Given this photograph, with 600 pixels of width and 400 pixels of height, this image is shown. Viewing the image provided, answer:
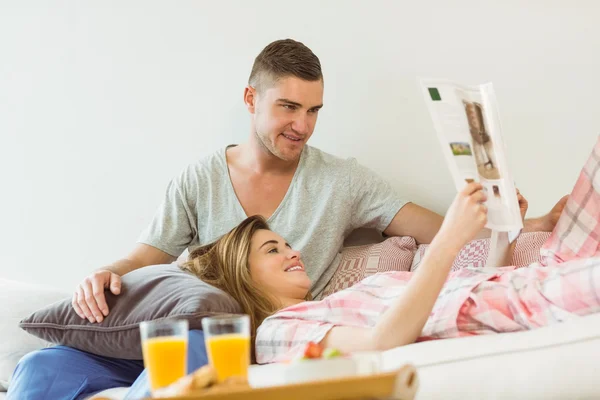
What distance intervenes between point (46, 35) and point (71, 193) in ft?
1.78

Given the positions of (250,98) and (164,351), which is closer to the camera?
(164,351)

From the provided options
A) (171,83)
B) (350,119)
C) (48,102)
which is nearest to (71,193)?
(48,102)

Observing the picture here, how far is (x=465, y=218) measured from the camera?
1491 mm

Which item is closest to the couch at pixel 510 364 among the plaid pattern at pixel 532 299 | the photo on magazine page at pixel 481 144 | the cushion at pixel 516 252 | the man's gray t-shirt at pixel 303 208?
the plaid pattern at pixel 532 299

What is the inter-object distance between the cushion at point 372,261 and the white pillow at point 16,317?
0.81 meters

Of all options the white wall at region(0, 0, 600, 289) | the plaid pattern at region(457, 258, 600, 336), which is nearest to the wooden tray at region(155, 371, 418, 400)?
the plaid pattern at region(457, 258, 600, 336)

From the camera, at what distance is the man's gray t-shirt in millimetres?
2398

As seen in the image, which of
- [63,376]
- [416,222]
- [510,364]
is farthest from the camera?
[416,222]

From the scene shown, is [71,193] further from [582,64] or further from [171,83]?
[582,64]

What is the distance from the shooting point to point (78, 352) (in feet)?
6.28

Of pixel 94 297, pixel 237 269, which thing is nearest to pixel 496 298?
pixel 237 269

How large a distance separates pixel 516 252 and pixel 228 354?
1174 millimetres

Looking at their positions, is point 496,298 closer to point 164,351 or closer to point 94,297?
point 164,351

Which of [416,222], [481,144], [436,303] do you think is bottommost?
[416,222]
